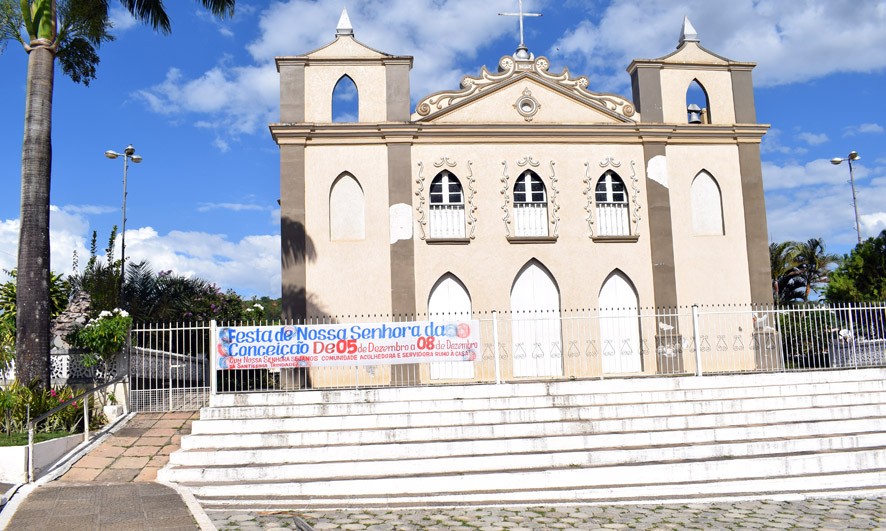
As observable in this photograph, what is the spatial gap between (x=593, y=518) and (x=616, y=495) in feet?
4.58

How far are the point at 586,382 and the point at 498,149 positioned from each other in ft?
24.5

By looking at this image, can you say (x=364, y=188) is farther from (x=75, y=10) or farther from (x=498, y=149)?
(x=75, y=10)

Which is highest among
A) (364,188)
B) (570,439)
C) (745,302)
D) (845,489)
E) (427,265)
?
(364,188)

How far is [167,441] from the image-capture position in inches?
473

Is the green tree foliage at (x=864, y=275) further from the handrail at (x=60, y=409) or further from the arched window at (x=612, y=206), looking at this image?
the handrail at (x=60, y=409)

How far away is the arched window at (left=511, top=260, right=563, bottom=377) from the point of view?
17.5 m

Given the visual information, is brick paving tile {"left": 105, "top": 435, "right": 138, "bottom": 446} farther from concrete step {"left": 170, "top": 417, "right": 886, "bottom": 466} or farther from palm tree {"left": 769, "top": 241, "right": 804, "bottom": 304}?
palm tree {"left": 769, "top": 241, "right": 804, "bottom": 304}

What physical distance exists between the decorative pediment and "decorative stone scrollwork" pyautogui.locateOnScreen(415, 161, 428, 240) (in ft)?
4.56

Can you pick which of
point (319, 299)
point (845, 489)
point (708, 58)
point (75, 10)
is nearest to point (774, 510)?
point (845, 489)

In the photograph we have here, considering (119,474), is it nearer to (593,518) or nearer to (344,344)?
(344,344)

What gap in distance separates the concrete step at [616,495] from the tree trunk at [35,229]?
491 cm

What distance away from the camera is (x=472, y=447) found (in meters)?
11.0

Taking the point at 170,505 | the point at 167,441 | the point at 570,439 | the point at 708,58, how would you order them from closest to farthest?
1. the point at 170,505
2. the point at 570,439
3. the point at 167,441
4. the point at 708,58

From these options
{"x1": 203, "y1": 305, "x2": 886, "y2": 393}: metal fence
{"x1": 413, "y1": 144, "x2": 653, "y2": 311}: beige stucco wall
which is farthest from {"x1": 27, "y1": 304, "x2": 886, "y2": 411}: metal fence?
{"x1": 413, "y1": 144, "x2": 653, "y2": 311}: beige stucco wall
